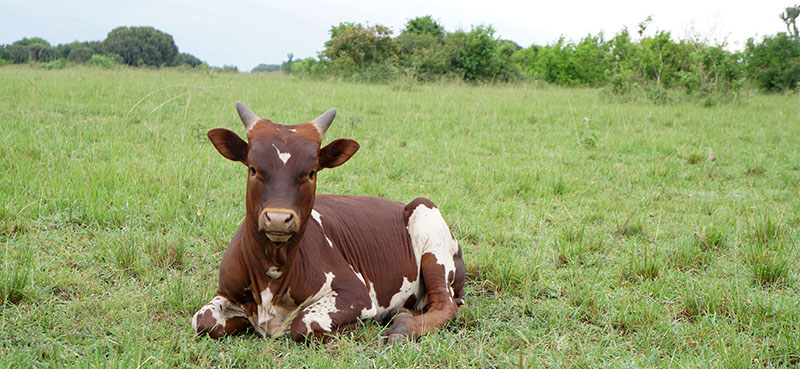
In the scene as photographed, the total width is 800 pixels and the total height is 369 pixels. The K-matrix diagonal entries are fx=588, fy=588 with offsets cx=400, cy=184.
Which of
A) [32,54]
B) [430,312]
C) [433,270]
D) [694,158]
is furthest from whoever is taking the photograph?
[32,54]

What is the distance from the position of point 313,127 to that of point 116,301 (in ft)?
5.44

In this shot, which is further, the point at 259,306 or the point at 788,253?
the point at 788,253

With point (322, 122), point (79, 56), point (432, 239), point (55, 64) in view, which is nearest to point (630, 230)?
point (432, 239)

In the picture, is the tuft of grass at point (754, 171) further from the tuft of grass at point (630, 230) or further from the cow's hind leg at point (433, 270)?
the cow's hind leg at point (433, 270)

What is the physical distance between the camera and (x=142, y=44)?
41.2 metres

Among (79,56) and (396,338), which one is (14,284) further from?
(79,56)

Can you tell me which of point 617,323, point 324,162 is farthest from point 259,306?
point 617,323

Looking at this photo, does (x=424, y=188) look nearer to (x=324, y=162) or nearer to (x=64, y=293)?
(x=324, y=162)

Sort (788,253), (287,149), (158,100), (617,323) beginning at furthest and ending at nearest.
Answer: (158,100) → (788,253) → (617,323) → (287,149)

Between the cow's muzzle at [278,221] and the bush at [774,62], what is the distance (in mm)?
27556

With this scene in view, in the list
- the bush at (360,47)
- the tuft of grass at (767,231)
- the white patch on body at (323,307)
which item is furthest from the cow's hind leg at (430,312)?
the bush at (360,47)

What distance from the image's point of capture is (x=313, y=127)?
3246 mm

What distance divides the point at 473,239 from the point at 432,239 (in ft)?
4.43

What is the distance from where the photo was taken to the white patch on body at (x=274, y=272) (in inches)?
124
